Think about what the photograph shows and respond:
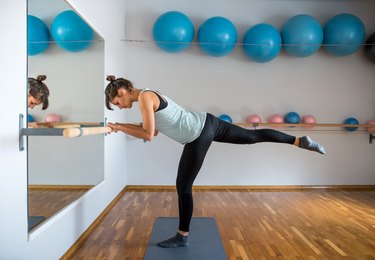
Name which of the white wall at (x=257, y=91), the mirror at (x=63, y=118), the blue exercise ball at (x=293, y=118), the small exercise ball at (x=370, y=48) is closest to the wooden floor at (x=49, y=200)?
the mirror at (x=63, y=118)

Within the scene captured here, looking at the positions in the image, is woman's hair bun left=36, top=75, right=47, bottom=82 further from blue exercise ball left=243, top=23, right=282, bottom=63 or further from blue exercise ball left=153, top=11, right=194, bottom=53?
blue exercise ball left=243, top=23, right=282, bottom=63

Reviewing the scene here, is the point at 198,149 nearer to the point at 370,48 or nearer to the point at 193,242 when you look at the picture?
the point at 193,242

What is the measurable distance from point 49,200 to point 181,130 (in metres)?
1.04

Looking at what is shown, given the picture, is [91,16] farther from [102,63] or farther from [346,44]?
[346,44]

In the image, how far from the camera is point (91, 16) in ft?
9.18

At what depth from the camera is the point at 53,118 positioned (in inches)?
87.8

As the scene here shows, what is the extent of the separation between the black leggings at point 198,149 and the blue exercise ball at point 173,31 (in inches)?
77.0

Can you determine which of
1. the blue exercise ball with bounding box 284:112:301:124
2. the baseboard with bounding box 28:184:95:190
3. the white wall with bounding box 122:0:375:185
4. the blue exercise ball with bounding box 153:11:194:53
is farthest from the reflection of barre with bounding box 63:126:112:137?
the blue exercise ball with bounding box 284:112:301:124

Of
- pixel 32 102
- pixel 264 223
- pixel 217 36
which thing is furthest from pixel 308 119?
pixel 32 102

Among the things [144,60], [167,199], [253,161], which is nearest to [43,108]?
[167,199]

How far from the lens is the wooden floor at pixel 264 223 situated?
2326mm

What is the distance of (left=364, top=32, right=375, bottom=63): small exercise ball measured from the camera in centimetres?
422

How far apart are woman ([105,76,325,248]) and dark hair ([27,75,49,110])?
1.30 feet

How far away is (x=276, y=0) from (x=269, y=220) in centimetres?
320
